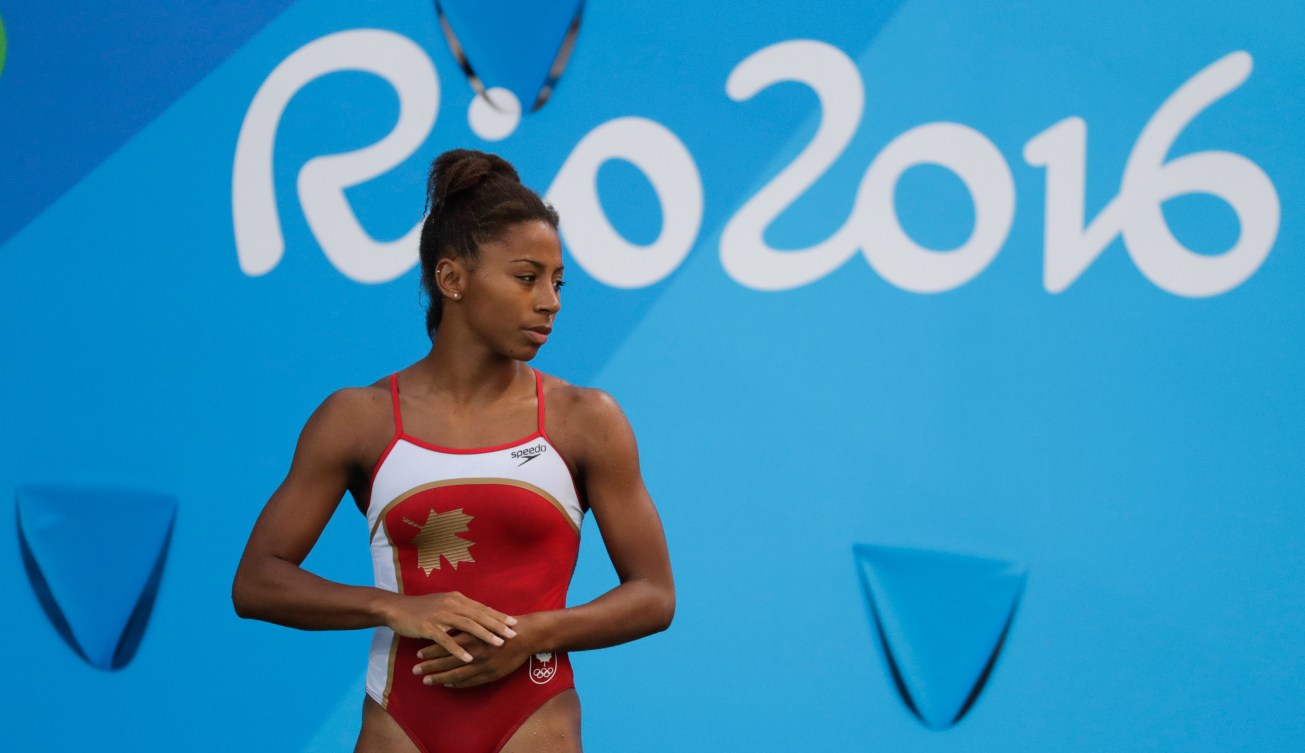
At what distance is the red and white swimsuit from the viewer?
1.82 m

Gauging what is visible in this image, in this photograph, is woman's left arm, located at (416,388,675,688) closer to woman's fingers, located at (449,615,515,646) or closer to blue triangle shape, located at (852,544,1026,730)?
woman's fingers, located at (449,615,515,646)

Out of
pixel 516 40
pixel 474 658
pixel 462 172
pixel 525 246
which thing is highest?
pixel 516 40

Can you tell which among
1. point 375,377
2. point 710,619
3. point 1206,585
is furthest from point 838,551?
point 375,377

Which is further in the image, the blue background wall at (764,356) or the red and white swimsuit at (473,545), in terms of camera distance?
the blue background wall at (764,356)

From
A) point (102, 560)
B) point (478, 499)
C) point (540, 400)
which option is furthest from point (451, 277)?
point (102, 560)

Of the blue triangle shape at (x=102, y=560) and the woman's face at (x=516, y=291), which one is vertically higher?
the blue triangle shape at (x=102, y=560)

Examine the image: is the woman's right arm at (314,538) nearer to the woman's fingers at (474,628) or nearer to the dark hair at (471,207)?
the woman's fingers at (474,628)

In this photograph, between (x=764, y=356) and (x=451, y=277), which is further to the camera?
(x=764, y=356)

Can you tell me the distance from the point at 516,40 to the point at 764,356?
906 mm

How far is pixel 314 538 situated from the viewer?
1.90m

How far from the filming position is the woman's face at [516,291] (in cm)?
186

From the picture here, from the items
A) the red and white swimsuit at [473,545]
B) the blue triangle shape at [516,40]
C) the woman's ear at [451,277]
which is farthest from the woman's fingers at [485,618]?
the blue triangle shape at [516,40]

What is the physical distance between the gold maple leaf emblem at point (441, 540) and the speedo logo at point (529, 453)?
0.33ft

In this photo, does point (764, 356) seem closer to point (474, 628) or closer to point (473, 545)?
point (473, 545)
